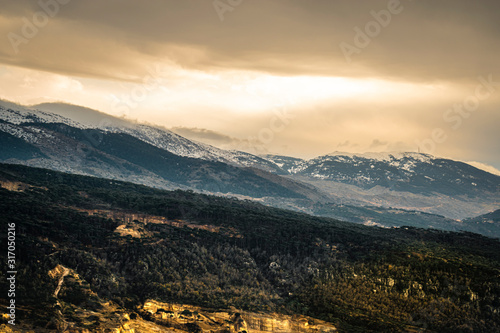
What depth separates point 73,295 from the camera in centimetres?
16475

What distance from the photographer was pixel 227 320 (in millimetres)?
173750

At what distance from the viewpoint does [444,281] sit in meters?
192

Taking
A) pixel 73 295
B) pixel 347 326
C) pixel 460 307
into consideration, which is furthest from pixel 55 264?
pixel 460 307

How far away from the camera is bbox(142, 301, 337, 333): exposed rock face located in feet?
556

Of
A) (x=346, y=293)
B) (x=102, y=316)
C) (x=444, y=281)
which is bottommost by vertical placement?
(x=102, y=316)

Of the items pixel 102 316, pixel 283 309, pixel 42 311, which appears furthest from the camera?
pixel 283 309

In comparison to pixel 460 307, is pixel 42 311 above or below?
below

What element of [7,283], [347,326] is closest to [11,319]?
[7,283]

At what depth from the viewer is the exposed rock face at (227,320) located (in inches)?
6668

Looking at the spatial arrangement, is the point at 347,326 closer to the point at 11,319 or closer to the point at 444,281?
the point at 444,281

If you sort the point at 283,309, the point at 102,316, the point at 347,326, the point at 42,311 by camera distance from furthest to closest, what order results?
the point at 283,309 → the point at 347,326 → the point at 102,316 → the point at 42,311

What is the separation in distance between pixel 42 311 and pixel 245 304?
74.2 metres

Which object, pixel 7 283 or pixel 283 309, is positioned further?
pixel 283 309

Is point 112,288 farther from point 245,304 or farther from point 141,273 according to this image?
point 245,304
